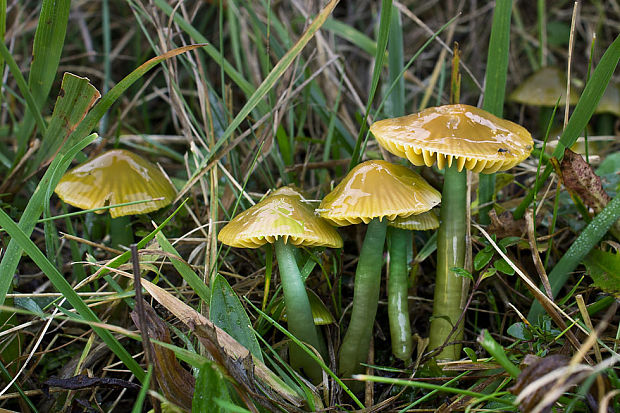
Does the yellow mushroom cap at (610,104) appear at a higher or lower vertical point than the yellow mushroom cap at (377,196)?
lower

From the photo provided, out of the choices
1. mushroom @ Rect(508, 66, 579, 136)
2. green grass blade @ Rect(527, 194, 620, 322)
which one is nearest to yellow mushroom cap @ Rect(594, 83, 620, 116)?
mushroom @ Rect(508, 66, 579, 136)

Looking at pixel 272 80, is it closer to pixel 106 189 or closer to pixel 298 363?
pixel 106 189

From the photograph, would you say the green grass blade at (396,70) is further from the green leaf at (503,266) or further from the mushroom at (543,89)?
the mushroom at (543,89)

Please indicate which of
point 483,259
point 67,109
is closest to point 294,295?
point 483,259

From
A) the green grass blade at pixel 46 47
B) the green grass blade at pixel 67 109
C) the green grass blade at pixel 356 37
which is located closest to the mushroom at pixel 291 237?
the green grass blade at pixel 67 109

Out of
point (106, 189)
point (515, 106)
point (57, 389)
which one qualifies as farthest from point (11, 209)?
point (515, 106)

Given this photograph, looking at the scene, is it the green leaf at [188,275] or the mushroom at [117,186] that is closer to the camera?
the green leaf at [188,275]
